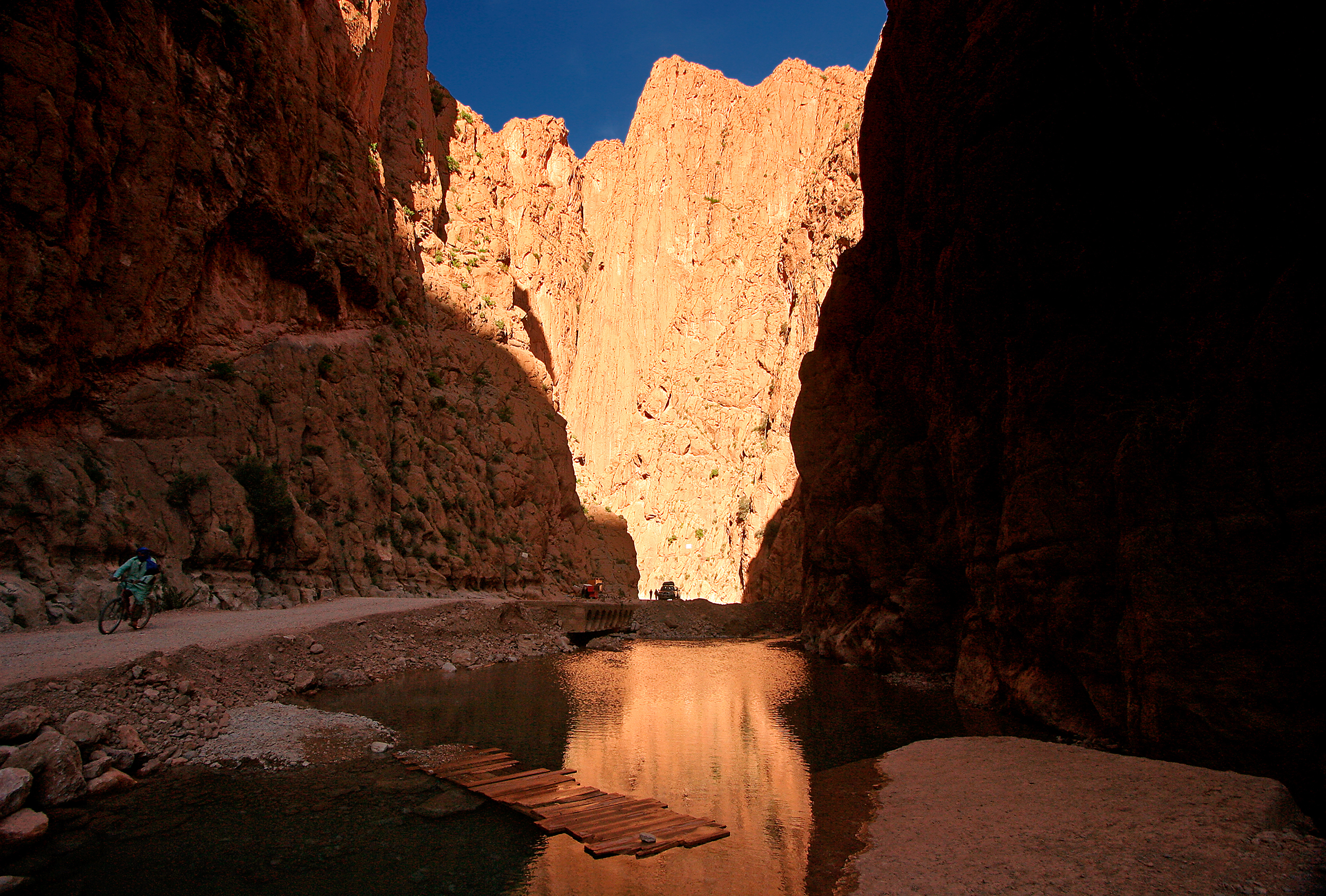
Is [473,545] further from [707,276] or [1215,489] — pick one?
[707,276]

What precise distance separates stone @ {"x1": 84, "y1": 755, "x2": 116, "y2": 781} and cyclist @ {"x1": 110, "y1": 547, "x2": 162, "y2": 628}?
509cm

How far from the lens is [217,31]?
19.8 meters

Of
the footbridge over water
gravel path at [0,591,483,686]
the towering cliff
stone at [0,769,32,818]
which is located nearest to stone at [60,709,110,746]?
gravel path at [0,591,483,686]

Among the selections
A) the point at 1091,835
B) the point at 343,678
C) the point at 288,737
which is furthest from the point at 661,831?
the point at 343,678

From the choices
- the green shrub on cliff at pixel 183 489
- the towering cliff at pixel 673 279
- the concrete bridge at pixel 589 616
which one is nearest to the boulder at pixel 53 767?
the green shrub on cliff at pixel 183 489

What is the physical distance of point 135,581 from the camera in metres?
11.8

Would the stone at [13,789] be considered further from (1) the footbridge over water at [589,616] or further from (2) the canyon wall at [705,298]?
(2) the canyon wall at [705,298]

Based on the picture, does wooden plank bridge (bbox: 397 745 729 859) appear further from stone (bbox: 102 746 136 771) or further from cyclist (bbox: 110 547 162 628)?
cyclist (bbox: 110 547 162 628)

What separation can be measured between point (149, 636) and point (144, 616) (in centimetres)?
170

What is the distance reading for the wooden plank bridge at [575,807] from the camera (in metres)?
6.65

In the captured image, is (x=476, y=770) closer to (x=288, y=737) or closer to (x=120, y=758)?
(x=288, y=737)

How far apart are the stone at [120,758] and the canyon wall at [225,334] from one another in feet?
20.7

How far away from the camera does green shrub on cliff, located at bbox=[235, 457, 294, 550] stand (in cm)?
1881

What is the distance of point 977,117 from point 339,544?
20.4m
